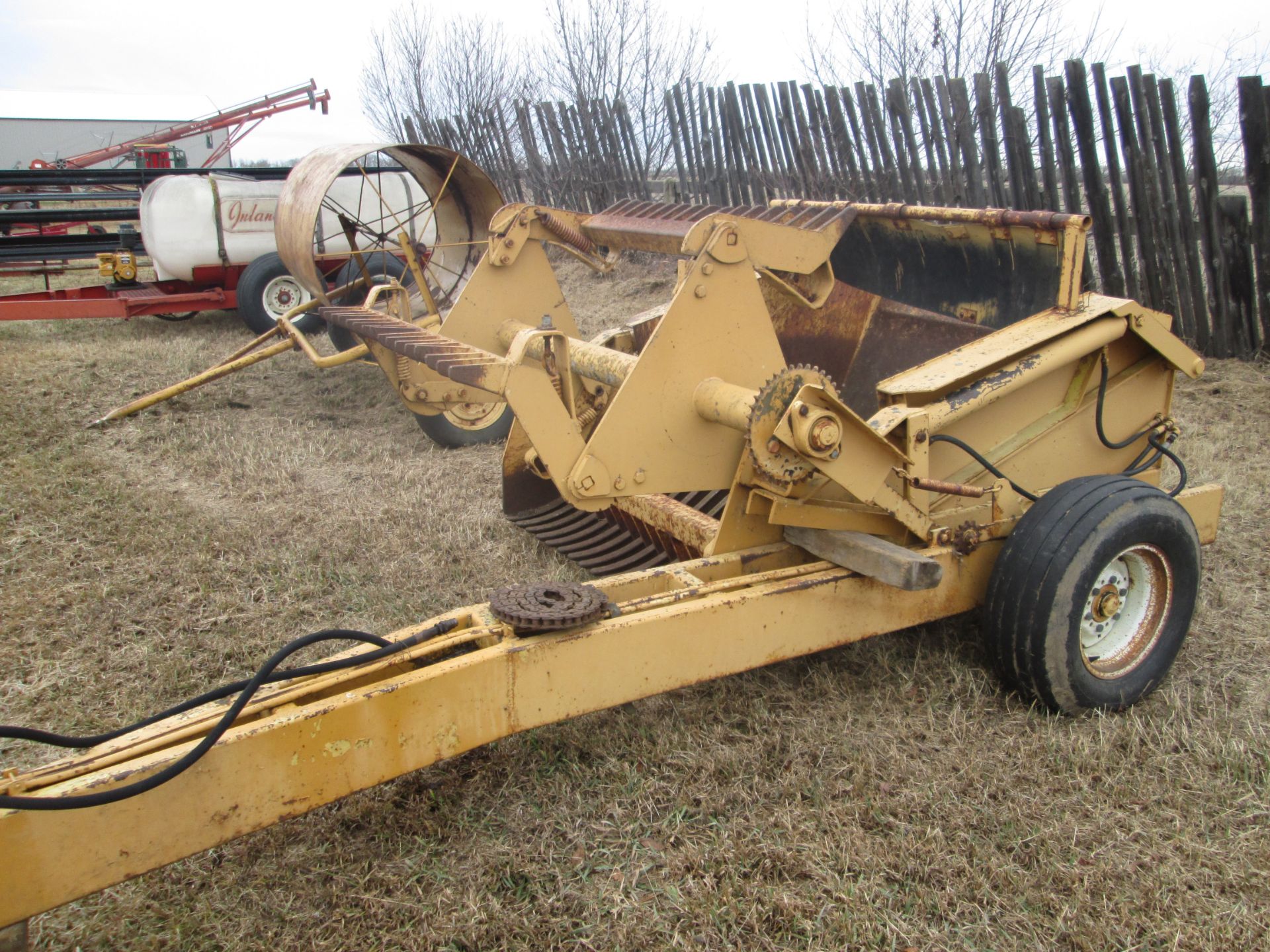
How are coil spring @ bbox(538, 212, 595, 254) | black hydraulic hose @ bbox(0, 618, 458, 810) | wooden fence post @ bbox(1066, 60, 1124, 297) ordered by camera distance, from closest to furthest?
black hydraulic hose @ bbox(0, 618, 458, 810) < coil spring @ bbox(538, 212, 595, 254) < wooden fence post @ bbox(1066, 60, 1124, 297)

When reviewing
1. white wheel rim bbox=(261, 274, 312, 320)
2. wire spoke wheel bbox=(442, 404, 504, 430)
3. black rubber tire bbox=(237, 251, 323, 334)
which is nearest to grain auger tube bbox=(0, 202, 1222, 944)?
wire spoke wheel bbox=(442, 404, 504, 430)

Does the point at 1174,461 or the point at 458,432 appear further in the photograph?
the point at 458,432

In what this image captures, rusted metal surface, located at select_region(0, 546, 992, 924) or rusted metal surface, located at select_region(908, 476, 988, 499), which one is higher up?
rusted metal surface, located at select_region(908, 476, 988, 499)

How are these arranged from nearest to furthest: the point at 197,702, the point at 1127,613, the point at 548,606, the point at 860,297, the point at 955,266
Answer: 1. the point at 197,702
2. the point at 548,606
3. the point at 1127,613
4. the point at 955,266
5. the point at 860,297

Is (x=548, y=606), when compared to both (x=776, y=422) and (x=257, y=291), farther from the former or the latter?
(x=257, y=291)

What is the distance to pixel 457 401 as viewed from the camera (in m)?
4.72

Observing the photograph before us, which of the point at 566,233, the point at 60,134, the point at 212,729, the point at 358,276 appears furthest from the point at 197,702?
the point at 60,134

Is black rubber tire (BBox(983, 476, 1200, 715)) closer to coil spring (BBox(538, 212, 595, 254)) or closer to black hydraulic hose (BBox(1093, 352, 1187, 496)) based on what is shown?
black hydraulic hose (BBox(1093, 352, 1187, 496))

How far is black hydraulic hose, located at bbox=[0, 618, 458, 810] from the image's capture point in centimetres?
175

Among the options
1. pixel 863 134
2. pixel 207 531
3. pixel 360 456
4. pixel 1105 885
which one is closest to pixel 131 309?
pixel 360 456

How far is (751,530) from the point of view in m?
2.96

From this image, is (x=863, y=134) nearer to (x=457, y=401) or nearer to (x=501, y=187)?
(x=457, y=401)

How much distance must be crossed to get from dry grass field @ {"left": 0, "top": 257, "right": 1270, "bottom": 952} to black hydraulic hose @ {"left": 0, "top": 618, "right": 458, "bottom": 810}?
50 centimetres

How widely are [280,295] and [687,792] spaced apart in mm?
7661
